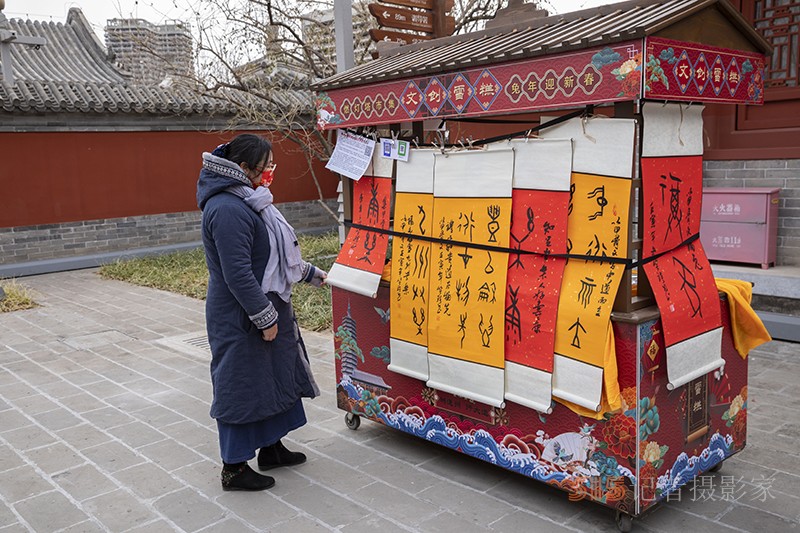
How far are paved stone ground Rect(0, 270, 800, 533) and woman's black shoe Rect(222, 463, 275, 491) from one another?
52 mm

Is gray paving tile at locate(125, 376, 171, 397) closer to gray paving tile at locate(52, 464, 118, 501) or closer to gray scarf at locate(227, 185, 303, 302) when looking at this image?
gray paving tile at locate(52, 464, 118, 501)

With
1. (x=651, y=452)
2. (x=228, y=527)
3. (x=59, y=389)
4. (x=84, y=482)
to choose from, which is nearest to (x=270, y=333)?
(x=228, y=527)

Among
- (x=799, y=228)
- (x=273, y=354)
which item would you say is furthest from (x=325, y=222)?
(x=273, y=354)

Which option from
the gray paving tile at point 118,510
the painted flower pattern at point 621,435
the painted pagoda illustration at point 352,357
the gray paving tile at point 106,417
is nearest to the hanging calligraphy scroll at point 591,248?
the painted flower pattern at point 621,435

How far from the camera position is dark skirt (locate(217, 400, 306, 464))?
3479mm

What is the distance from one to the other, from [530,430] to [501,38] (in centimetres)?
187

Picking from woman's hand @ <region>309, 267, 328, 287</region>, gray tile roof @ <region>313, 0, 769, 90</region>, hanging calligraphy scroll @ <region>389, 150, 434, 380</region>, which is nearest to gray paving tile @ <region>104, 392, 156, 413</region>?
woman's hand @ <region>309, 267, 328, 287</region>

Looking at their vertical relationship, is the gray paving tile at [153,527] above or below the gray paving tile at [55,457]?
above

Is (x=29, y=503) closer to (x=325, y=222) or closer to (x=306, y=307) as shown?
(x=306, y=307)

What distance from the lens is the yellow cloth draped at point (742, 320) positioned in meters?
3.27

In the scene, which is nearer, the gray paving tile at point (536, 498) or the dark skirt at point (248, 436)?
the gray paving tile at point (536, 498)

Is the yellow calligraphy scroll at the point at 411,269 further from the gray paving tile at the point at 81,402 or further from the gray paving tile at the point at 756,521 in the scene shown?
the gray paving tile at the point at 81,402

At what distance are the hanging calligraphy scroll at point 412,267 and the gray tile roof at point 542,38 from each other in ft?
1.53

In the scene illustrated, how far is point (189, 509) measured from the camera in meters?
3.35
